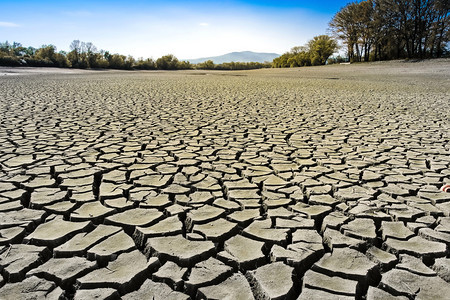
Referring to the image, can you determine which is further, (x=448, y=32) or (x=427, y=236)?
(x=448, y=32)

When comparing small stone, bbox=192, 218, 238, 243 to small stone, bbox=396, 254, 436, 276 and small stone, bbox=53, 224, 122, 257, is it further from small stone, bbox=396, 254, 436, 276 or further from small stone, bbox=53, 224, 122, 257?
small stone, bbox=396, 254, 436, 276

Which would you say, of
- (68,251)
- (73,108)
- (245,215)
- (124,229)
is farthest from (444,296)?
(73,108)

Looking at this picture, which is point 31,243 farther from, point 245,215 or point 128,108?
point 128,108

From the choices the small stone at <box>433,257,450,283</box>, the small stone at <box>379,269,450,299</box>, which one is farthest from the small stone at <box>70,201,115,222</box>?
the small stone at <box>433,257,450,283</box>

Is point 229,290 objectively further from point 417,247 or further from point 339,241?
point 417,247

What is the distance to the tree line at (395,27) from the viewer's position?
1014 inches

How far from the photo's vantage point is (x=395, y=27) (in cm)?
2752

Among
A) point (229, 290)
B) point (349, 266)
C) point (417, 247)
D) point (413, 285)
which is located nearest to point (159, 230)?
point (229, 290)

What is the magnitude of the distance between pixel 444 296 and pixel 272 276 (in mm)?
732

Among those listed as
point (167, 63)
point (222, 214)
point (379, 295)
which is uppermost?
point (167, 63)

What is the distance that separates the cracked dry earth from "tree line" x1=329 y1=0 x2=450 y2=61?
28081 millimetres

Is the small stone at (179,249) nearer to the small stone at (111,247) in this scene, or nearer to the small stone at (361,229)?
the small stone at (111,247)

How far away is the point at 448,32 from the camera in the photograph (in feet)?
83.5

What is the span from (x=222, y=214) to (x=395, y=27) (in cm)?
3219
